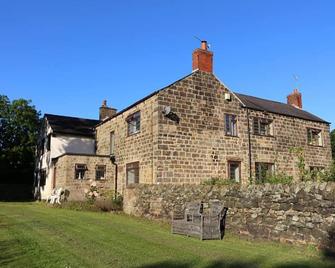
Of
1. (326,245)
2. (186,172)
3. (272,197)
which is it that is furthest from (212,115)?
(326,245)

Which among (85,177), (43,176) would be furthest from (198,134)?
(43,176)

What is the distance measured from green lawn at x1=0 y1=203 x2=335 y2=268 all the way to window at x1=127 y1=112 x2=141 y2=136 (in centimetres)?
1017

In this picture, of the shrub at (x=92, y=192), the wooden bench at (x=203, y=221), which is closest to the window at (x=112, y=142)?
the shrub at (x=92, y=192)

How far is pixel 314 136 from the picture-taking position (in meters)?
28.5

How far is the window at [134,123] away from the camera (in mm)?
22859

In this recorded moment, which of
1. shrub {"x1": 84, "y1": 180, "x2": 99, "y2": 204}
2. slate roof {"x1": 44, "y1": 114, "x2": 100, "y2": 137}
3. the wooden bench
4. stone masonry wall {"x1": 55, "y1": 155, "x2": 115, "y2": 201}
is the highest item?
slate roof {"x1": 44, "y1": 114, "x2": 100, "y2": 137}

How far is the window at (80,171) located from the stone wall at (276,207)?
11757 mm

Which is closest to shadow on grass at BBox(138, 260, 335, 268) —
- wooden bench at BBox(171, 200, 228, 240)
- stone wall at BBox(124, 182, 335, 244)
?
stone wall at BBox(124, 182, 335, 244)

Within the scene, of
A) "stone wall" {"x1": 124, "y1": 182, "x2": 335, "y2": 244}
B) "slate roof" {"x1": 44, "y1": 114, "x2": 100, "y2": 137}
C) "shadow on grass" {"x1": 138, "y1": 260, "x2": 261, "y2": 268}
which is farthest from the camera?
"slate roof" {"x1": 44, "y1": 114, "x2": 100, "y2": 137}

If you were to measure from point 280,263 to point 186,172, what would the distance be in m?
12.7

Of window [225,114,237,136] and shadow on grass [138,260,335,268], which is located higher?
window [225,114,237,136]

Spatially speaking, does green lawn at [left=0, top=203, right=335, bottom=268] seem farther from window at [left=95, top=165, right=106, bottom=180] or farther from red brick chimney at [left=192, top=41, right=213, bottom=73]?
red brick chimney at [left=192, top=41, right=213, bottom=73]

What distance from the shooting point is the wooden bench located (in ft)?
39.2

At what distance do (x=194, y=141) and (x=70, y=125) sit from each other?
49.4ft
